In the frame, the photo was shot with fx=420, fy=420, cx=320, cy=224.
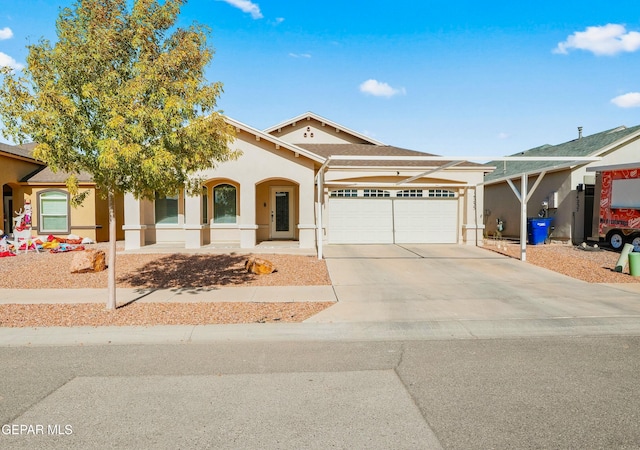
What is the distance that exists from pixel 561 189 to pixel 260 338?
17.6 meters

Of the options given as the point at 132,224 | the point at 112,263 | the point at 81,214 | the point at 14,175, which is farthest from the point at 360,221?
the point at 14,175

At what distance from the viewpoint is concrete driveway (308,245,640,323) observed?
24.8ft

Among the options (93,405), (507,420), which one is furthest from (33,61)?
(507,420)

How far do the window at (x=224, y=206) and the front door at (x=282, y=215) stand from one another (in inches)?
85.4

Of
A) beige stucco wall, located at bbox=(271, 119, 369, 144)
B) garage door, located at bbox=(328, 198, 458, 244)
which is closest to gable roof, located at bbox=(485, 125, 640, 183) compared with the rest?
garage door, located at bbox=(328, 198, 458, 244)

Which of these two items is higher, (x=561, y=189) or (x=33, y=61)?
(x=33, y=61)

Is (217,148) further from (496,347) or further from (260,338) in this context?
(496,347)

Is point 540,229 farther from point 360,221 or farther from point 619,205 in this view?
point 360,221

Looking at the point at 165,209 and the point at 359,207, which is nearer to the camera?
the point at 165,209

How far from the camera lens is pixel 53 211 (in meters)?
19.4

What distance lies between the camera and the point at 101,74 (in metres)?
6.86

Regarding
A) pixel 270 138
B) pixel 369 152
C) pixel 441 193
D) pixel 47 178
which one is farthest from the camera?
pixel 369 152

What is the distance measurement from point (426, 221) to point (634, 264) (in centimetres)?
866

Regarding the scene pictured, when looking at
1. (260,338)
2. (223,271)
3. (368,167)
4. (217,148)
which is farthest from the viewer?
(368,167)
